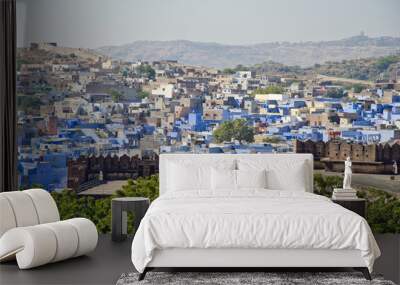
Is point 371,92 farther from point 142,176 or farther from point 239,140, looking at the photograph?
point 142,176

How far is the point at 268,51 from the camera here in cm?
901

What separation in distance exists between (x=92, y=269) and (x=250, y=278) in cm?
140

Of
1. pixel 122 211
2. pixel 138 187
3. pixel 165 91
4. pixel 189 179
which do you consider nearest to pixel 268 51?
pixel 165 91

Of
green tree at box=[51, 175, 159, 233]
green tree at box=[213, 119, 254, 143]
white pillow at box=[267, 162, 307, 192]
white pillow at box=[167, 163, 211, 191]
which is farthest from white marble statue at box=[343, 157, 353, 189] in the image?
green tree at box=[51, 175, 159, 233]

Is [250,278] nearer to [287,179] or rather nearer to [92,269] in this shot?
[92,269]

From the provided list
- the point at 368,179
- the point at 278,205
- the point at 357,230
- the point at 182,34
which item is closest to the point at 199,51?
the point at 182,34

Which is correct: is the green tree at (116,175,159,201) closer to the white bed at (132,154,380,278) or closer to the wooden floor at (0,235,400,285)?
the wooden floor at (0,235,400,285)

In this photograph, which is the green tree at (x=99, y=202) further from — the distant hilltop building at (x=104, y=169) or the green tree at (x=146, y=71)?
the green tree at (x=146, y=71)

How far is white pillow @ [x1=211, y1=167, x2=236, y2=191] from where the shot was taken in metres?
7.93

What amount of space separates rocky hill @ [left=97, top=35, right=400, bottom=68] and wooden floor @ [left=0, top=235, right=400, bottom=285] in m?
2.52

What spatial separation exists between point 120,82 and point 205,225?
11.4ft

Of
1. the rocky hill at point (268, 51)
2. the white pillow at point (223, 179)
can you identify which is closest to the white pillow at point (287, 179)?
the white pillow at point (223, 179)

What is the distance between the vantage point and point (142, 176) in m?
8.99

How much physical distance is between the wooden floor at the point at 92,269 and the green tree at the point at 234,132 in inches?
79.6
